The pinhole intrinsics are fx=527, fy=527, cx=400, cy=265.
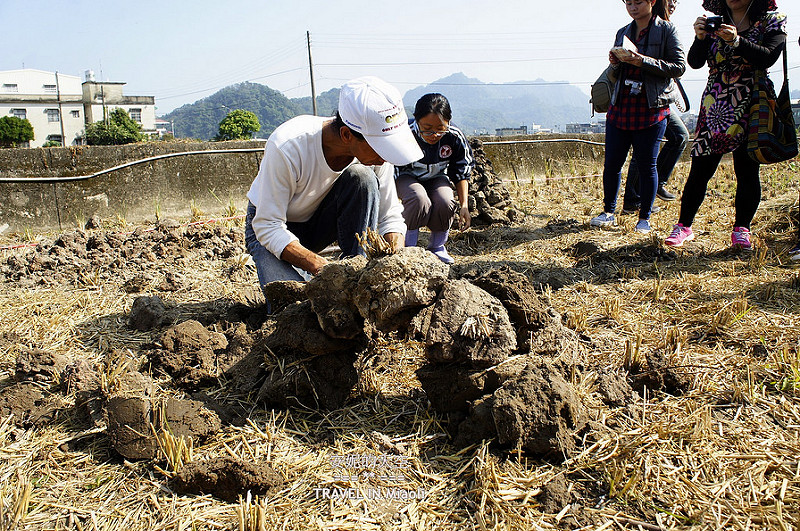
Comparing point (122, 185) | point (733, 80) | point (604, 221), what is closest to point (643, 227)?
point (604, 221)

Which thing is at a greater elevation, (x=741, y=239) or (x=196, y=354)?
(x=741, y=239)

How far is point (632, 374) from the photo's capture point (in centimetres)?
242

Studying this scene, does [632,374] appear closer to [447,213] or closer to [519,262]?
[519,262]

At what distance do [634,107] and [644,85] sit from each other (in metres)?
0.20

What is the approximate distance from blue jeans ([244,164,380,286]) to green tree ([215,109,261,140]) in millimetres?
59307

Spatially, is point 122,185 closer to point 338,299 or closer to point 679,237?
point 338,299

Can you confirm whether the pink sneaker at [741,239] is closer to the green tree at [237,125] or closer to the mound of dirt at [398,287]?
the mound of dirt at [398,287]

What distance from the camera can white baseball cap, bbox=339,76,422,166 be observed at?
2.38 meters

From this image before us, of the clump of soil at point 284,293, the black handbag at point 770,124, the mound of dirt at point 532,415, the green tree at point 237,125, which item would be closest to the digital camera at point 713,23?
the black handbag at point 770,124

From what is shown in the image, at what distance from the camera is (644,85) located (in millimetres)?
4801

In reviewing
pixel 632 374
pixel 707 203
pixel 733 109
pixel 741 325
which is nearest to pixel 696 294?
pixel 741 325

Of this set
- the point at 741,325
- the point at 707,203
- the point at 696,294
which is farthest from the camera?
the point at 707,203

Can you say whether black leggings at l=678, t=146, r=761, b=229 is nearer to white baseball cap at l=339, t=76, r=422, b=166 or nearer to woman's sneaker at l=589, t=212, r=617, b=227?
woman's sneaker at l=589, t=212, r=617, b=227

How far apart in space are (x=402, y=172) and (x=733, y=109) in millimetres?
2596
